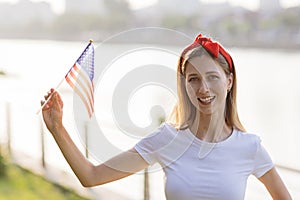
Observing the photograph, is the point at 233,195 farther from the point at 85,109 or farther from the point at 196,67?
the point at 85,109

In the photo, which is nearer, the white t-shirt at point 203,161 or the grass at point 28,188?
the white t-shirt at point 203,161

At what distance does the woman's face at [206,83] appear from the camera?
4.05 ft

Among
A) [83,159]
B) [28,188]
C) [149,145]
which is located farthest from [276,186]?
[28,188]

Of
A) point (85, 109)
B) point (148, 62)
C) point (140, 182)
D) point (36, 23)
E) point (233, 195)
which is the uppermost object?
point (36, 23)

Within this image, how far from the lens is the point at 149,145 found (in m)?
1.30

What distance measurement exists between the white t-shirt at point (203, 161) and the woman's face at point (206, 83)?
9cm

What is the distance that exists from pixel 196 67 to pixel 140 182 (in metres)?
3.13

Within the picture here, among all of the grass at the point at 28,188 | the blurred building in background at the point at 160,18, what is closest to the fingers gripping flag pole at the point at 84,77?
the grass at the point at 28,188

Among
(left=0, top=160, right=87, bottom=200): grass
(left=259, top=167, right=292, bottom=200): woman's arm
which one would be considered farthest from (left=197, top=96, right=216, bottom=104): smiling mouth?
(left=0, top=160, right=87, bottom=200): grass

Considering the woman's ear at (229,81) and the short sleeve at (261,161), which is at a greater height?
the woman's ear at (229,81)

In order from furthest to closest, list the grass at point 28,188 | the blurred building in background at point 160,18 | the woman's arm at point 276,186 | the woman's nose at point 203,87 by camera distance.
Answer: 1. the blurred building in background at point 160,18
2. the grass at point 28,188
3. the woman's arm at point 276,186
4. the woman's nose at point 203,87

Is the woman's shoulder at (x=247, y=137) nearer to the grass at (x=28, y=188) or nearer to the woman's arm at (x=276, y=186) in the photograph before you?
the woman's arm at (x=276, y=186)

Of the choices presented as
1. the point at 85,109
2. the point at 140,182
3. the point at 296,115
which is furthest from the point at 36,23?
the point at 85,109

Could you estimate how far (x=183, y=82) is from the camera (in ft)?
4.21
